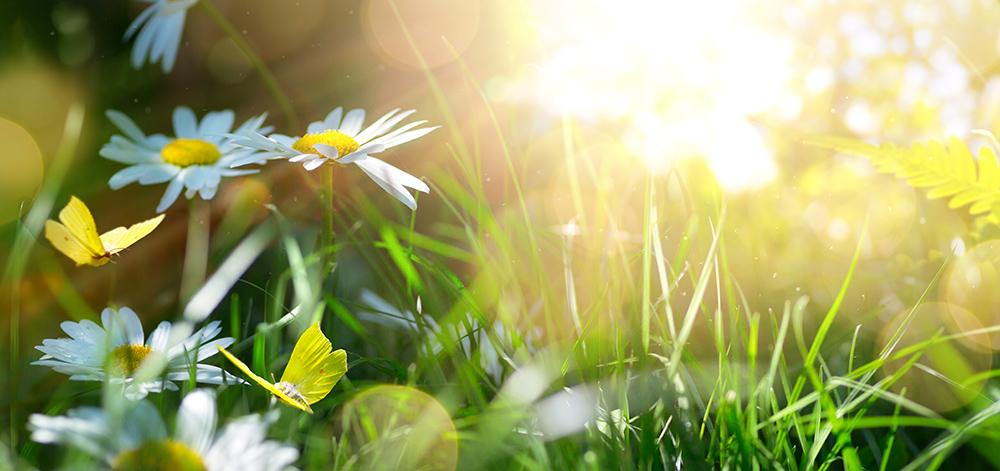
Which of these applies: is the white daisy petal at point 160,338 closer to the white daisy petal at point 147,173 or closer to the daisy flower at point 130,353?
the daisy flower at point 130,353

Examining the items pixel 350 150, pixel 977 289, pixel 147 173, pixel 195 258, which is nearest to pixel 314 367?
pixel 350 150

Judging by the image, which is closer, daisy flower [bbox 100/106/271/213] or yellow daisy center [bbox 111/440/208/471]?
yellow daisy center [bbox 111/440/208/471]

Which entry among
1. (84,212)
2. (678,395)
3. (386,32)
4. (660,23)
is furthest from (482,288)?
(386,32)

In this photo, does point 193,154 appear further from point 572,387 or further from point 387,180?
Answer: point 572,387

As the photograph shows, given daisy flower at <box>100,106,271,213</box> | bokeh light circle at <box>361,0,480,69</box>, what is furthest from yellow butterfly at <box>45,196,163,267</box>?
bokeh light circle at <box>361,0,480,69</box>

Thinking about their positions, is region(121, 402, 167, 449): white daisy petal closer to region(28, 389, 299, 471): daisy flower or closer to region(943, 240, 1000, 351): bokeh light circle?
region(28, 389, 299, 471): daisy flower

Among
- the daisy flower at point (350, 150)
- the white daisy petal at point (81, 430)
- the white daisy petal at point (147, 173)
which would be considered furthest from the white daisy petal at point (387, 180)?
the white daisy petal at point (147, 173)

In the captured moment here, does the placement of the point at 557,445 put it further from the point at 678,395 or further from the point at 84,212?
the point at 84,212
